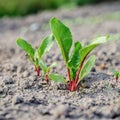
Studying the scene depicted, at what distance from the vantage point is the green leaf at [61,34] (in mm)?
2580

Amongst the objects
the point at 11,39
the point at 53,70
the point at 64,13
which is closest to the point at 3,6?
the point at 64,13

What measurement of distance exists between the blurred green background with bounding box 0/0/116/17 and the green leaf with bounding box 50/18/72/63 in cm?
554

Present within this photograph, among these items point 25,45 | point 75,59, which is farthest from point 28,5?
point 75,59

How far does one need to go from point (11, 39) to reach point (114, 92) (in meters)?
2.57

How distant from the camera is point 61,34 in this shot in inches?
103

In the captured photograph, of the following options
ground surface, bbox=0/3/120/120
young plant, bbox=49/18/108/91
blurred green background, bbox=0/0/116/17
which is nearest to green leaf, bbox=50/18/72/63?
young plant, bbox=49/18/108/91

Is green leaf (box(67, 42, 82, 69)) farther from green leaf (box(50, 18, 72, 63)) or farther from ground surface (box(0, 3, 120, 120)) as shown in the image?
ground surface (box(0, 3, 120, 120))

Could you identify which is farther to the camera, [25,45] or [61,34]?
[25,45]

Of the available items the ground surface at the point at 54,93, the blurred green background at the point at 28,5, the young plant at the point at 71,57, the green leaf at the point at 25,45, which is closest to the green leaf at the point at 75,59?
the young plant at the point at 71,57

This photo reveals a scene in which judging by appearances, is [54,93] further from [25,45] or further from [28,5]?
[28,5]

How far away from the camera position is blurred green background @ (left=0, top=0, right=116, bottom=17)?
8.20 meters

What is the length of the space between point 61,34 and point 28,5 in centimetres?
591

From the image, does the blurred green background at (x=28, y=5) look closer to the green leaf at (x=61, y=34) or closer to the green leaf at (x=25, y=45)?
the green leaf at (x=25, y=45)

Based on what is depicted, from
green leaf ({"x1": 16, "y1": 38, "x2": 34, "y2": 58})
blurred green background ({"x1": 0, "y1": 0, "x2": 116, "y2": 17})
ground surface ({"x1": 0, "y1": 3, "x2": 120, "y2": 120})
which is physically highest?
blurred green background ({"x1": 0, "y1": 0, "x2": 116, "y2": 17})
